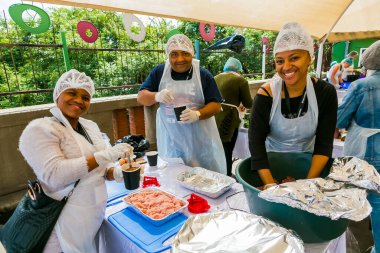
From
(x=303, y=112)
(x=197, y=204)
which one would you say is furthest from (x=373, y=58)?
(x=197, y=204)

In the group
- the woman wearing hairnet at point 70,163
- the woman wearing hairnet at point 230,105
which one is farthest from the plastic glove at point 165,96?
the woman wearing hairnet at point 230,105

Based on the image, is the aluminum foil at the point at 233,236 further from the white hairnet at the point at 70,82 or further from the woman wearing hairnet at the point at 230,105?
the woman wearing hairnet at the point at 230,105

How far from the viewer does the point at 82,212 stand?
4.23ft

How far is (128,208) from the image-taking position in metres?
1.49

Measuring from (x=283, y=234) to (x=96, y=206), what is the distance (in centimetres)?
102

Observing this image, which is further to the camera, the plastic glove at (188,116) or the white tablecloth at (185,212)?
the plastic glove at (188,116)

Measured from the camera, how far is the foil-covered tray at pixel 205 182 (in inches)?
62.4

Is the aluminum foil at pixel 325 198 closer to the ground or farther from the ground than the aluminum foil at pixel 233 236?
farther from the ground

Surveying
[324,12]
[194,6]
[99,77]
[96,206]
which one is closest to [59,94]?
[96,206]

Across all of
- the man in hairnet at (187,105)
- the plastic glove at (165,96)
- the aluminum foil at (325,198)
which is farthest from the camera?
the man in hairnet at (187,105)

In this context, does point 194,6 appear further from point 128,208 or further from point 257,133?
point 128,208

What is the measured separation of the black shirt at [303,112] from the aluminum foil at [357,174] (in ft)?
1.10

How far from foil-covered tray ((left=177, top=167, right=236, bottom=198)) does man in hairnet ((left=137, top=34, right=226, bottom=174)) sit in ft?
1.36

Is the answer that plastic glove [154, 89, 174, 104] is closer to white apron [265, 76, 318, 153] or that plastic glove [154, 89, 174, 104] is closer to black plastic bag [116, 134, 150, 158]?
black plastic bag [116, 134, 150, 158]
